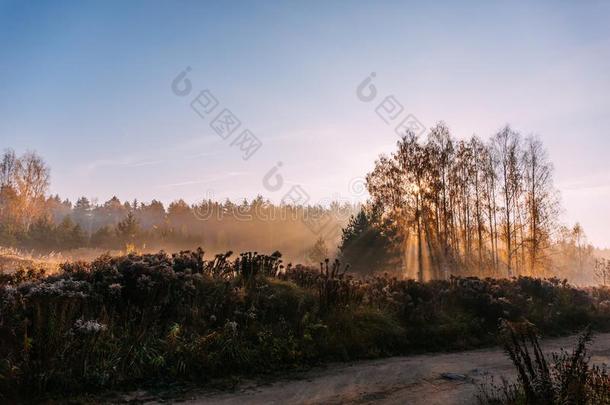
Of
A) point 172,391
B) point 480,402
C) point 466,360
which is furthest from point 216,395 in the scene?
point 466,360

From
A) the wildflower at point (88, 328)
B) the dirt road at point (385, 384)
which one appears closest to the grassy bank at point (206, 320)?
the wildflower at point (88, 328)

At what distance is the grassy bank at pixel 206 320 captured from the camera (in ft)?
21.7

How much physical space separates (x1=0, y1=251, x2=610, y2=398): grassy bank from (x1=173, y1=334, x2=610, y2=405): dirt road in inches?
30.3

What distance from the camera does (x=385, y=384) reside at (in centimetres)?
707

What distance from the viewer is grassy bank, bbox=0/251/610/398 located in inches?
261

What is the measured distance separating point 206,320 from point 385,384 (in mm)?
3710

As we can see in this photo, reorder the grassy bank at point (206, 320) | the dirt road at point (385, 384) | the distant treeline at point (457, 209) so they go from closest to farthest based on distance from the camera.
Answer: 1. the dirt road at point (385, 384)
2. the grassy bank at point (206, 320)
3. the distant treeline at point (457, 209)

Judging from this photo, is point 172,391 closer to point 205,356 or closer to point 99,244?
point 205,356

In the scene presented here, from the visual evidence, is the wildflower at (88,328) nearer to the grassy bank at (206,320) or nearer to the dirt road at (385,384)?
the grassy bank at (206,320)

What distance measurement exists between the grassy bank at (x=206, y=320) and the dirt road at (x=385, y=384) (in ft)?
2.53

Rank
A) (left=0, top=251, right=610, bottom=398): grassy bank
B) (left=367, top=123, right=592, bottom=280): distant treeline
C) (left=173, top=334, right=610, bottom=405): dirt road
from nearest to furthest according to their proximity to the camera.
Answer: (left=173, top=334, right=610, bottom=405): dirt road < (left=0, top=251, right=610, bottom=398): grassy bank < (left=367, top=123, right=592, bottom=280): distant treeline

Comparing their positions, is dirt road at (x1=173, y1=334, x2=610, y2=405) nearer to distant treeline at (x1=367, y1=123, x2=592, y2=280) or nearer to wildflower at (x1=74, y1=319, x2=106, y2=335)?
wildflower at (x1=74, y1=319, x2=106, y2=335)

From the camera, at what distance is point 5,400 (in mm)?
→ 5770

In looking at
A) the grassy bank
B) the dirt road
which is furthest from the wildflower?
the dirt road
